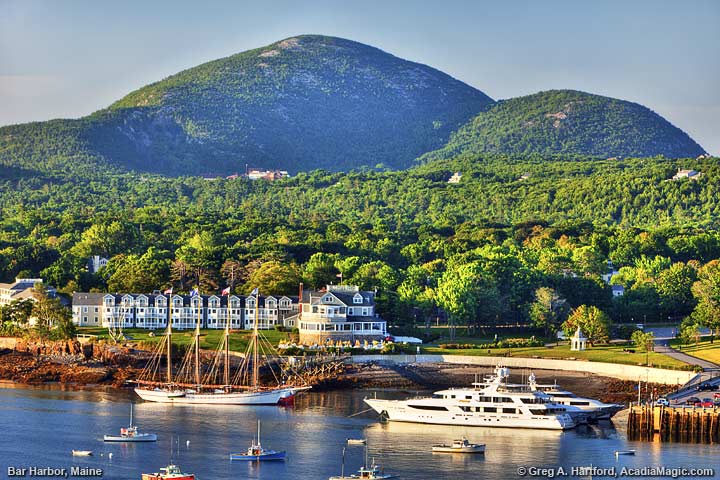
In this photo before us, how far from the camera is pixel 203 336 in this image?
120875 millimetres

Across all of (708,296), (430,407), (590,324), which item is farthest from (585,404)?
(708,296)

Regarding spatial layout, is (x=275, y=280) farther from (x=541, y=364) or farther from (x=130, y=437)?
(x=130, y=437)

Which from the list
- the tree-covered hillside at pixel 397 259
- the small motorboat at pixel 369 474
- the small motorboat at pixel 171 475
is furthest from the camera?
the tree-covered hillside at pixel 397 259

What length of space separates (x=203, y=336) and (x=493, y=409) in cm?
3678

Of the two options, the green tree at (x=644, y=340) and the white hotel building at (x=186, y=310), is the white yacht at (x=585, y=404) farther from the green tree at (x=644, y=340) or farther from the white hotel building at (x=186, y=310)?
the white hotel building at (x=186, y=310)

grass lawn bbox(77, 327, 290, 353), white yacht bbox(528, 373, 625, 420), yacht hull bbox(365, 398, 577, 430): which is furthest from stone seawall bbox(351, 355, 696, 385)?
yacht hull bbox(365, 398, 577, 430)

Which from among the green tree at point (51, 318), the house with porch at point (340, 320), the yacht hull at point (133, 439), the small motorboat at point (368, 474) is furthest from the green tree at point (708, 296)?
the yacht hull at point (133, 439)

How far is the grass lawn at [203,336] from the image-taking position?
117 meters

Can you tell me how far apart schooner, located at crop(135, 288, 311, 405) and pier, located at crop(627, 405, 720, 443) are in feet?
75.9

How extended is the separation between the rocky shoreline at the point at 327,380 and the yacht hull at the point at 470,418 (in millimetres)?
10461

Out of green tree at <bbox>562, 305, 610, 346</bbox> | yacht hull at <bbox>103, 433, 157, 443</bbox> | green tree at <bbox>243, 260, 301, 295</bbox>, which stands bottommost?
yacht hull at <bbox>103, 433, 157, 443</bbox>

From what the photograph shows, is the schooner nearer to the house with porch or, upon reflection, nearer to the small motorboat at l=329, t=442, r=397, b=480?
the house with porch

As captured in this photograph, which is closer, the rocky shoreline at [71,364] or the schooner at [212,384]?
the schooner at [212,384]

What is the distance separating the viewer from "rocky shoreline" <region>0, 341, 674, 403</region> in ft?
340
